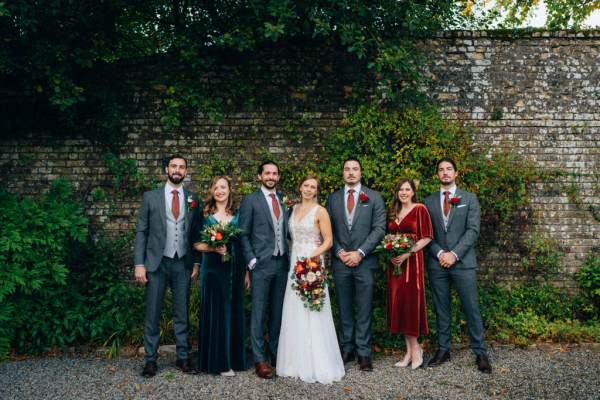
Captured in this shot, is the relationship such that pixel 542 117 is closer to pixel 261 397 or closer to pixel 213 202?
pixel 213 202

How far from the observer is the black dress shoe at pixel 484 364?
5.04m

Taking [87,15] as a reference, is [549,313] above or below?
below

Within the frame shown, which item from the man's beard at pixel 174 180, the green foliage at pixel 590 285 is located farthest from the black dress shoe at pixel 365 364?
the green foliage at pixel 590 285

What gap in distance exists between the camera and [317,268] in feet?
16.3

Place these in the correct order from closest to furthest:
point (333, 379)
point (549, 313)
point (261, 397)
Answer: point (261, 397)
point (333, 379)
point (549, 313)

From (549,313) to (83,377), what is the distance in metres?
6.42

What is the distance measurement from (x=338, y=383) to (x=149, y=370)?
2.01 m

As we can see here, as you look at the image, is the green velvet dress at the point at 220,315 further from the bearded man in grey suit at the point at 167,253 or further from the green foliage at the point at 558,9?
the green foliage at the point at 558,9

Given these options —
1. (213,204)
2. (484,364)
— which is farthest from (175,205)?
(484,364)

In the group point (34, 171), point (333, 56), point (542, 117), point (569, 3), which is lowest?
point (34, 171)

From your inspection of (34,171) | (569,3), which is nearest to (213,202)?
(34,171)

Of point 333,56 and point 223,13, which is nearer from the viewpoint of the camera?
point 223,13

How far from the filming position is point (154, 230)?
16.4 feet

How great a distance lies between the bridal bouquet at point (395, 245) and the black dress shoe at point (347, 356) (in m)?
1.17
